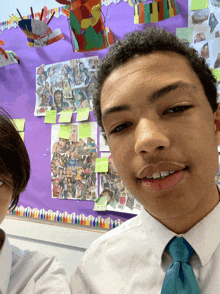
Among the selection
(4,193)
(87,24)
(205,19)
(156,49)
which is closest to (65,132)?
(87,24)

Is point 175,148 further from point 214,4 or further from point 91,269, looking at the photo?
point 214,4

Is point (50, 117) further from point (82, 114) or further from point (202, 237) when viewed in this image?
point (202, 237)

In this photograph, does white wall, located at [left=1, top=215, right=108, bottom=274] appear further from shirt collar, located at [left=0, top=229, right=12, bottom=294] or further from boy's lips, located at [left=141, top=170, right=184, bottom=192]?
boy's lips, located at [left=141, top=170, right=184, bottom=192]

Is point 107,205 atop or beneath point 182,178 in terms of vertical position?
beneath

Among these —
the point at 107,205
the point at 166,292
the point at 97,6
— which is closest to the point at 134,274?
the point at 166,292

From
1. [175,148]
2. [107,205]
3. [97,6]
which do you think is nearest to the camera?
[175,148]

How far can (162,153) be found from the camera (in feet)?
1.58

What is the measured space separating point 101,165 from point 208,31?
818mm

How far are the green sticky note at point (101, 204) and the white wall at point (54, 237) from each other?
0.12 metres

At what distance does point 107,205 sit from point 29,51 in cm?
107

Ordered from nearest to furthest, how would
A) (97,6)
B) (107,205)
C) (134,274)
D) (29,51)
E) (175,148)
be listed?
(175,148) → (134,274) → (97,6) → (107,205) → (29,51)

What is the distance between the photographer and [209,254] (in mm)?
536

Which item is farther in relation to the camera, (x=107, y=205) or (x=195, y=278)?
(x=107, y=205)

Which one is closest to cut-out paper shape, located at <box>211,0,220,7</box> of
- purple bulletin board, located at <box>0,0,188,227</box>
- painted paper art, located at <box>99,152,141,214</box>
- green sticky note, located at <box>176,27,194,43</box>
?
green sticky note, located at <box>176,27,194,43</box>
